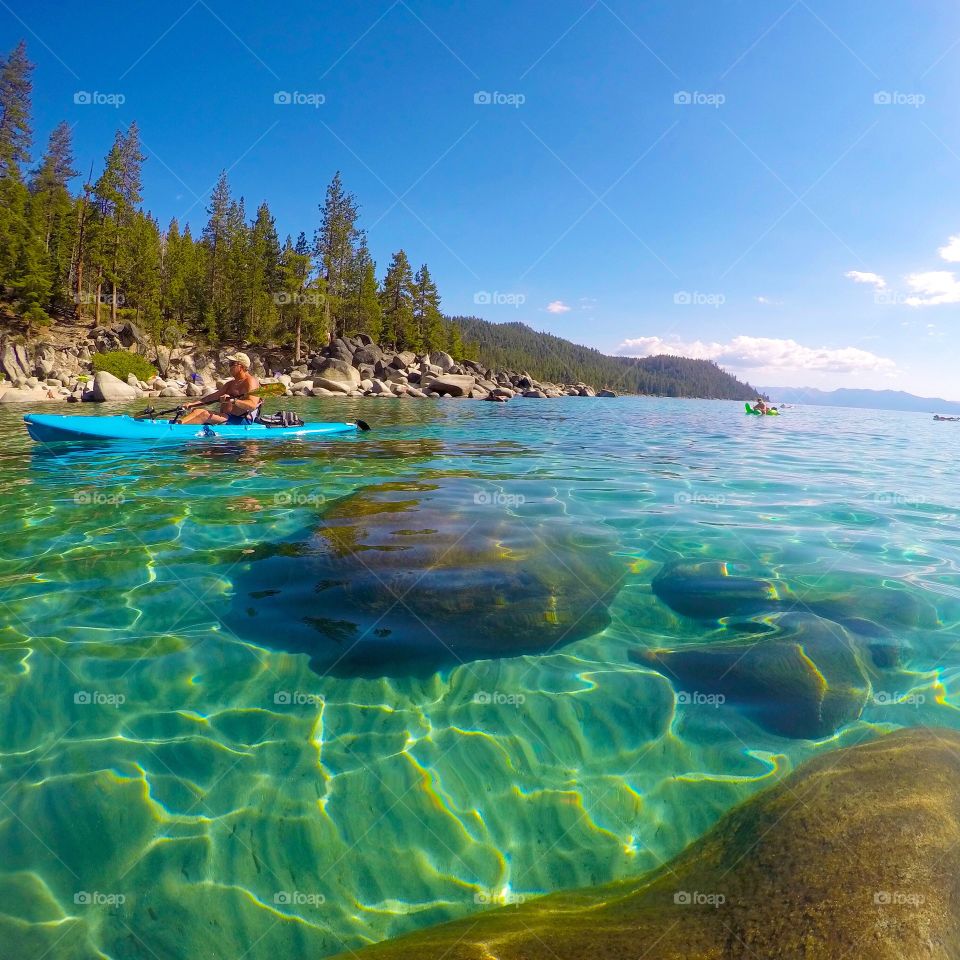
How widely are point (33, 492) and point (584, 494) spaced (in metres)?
8.44

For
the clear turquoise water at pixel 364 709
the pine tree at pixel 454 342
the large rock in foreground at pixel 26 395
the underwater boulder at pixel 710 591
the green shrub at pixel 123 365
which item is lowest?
the clear turquoise water at pixel 364 709

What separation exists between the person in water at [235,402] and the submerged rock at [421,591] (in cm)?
901

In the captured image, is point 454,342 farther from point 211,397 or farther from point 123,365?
point 211,397

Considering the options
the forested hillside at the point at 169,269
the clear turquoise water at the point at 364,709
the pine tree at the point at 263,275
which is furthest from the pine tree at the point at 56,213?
the clear turquoise water at the point at 364,709

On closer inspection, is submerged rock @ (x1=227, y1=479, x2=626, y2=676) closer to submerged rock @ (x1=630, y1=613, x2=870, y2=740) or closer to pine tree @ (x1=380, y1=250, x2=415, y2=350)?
submerged rock @ (x1=630, y1=613, x2=870, y2=740)

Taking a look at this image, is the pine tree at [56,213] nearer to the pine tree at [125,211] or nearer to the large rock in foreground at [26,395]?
the pine tree at [125,211]

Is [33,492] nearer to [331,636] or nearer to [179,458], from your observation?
[179,458]

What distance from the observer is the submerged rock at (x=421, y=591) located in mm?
3898

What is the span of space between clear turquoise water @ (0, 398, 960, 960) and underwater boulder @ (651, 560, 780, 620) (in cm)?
12

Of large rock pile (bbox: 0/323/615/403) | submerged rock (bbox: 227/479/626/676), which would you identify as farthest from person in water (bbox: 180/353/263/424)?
large rock pile (bbox: 0/323/615/403)

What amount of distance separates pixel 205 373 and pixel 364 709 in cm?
5147

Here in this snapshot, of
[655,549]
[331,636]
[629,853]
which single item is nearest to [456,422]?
[655,549]

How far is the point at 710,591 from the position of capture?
492 centimetres

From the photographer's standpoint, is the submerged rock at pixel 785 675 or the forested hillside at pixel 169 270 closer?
the submerged rock at pixel 785 675
